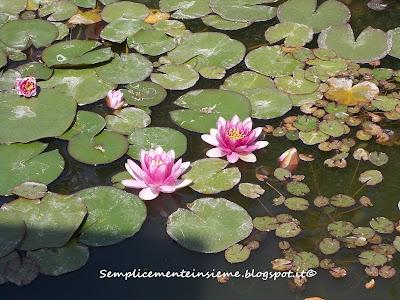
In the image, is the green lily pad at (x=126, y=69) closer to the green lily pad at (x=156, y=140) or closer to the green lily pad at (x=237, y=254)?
the green lily pad at (x=156, y=140)

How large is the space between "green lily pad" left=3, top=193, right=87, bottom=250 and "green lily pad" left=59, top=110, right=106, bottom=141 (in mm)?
388

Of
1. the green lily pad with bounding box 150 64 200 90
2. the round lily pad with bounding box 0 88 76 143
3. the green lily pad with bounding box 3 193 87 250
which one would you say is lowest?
the green lily pad with bounding box 3 193 87 250

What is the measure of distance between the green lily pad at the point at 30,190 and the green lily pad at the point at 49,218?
20 millimetres

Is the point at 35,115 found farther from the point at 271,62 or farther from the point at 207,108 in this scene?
the point at 271,62

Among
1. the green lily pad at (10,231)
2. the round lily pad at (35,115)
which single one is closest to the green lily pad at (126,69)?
the round lily pad at (35,115)

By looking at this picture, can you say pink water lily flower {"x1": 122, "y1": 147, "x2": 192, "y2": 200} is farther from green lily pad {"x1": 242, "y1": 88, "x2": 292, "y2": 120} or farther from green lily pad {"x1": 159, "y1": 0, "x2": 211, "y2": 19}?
green lily pad {"x1": 159, "y1": 0, "x2": 211, "y2": 19}

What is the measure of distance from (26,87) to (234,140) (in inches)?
41.7

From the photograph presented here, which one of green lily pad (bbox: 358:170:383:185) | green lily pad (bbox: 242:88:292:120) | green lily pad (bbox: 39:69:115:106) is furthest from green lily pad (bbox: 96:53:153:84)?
green lily pad (bbox: 358:170:383:185)

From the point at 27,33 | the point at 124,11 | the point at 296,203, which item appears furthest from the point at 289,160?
the point at 27,33

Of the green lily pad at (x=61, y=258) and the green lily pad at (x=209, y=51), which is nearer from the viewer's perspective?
the green lily pad at (x=61, y=258)

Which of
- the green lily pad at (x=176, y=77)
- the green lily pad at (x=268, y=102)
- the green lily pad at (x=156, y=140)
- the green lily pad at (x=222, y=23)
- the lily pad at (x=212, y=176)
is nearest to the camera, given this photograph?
the lily pad at (x=212, y=176)

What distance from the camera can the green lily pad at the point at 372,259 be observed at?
2.31 m

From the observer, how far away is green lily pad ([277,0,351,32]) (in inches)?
140

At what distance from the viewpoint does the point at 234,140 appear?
8.71ft
